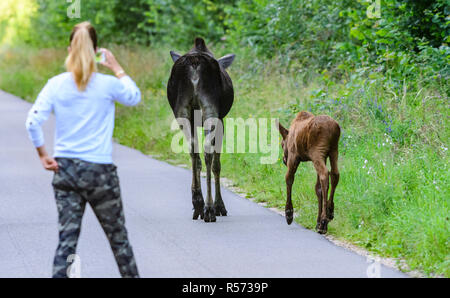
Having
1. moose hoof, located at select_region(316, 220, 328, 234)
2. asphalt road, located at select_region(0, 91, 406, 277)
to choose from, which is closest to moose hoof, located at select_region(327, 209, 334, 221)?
moose hoof, located at select_region(316, 220, 328, 234)

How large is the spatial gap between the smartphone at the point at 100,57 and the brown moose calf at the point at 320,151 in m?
3.28

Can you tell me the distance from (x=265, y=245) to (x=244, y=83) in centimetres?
1087

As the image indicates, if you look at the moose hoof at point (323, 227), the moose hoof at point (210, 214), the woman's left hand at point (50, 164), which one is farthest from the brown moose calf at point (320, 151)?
the woman's left hand at point (50, 164)

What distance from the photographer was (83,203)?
6.11 m

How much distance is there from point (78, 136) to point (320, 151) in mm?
3430

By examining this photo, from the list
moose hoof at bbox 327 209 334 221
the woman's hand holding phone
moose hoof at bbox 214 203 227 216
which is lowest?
moose hoof at bbox 214 203 227 216

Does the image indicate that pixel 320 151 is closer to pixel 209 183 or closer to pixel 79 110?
pixel 209 183

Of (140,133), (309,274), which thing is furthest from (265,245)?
(140,133)

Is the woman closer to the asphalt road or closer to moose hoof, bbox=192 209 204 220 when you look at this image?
the asphalt road

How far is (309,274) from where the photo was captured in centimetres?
719

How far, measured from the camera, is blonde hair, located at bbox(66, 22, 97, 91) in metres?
5.87

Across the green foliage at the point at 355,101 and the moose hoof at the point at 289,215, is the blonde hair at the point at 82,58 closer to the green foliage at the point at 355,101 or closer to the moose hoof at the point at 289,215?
the green foliage at the point at 355,101

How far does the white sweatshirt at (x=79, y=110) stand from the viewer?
595cm
